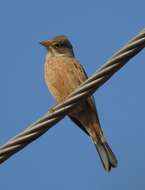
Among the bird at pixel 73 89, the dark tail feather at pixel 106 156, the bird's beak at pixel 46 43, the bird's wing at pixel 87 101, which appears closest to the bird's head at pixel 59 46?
the bird's beak at pixel 46 43

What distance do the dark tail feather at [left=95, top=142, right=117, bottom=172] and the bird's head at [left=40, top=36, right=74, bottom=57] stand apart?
145 cm

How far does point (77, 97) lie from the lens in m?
3.61

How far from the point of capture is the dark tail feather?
6.03 metres

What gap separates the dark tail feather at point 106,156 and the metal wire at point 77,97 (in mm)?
2380

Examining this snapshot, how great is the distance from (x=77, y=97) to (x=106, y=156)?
269 cm

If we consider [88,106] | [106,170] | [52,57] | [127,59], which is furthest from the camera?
[52,57]

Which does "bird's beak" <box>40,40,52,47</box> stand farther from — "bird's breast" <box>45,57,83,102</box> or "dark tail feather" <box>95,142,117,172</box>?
"dark tail feather" <box>95,142,117,172</box>

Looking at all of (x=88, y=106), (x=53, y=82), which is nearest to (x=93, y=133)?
(x=88, y=106)

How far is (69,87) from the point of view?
6645 millimetres

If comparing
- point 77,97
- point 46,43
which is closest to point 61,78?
point 46,43

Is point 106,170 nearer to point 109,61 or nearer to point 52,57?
point 52,57

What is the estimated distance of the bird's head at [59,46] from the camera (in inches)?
290

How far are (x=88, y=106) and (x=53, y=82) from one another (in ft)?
1.70

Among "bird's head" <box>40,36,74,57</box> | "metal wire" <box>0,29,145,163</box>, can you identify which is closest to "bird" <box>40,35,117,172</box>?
"bird's head" <box>40,36,74,57</box>
